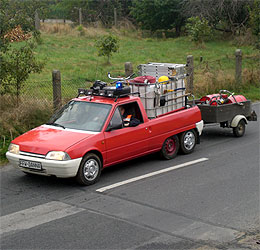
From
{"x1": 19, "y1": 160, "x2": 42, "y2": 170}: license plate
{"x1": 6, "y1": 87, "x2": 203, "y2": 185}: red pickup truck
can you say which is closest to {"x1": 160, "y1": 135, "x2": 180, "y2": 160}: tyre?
{"x1": 6, "y1": 87, "x2": 203, "y2": 185}: red pickup truck

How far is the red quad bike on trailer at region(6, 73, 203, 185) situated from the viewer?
9289 millimetres

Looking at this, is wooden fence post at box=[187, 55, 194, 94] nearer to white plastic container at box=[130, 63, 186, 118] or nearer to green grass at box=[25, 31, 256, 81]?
green grass at box=[25, 31, 256, 81]

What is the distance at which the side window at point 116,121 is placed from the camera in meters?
10.1

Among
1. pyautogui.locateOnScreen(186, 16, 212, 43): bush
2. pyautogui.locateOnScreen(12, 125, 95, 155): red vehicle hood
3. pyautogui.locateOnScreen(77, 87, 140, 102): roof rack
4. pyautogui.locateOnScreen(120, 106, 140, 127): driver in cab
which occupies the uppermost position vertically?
pyautogui.locateOnScreen(186, 16, 212, 43): bush

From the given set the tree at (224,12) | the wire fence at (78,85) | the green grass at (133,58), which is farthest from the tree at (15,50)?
the tree at (224,12)

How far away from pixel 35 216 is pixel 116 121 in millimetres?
2913

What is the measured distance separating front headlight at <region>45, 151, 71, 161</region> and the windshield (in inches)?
39.8

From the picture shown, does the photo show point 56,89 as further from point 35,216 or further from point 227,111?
point 35,216

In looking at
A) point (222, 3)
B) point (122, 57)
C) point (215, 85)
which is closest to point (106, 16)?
point (222, 3)

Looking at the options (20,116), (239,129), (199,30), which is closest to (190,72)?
(239,129)

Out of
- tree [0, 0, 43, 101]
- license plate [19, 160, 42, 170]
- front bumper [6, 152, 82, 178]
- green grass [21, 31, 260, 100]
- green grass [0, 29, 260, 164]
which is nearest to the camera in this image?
front bumper [6, 152, 82, 178]

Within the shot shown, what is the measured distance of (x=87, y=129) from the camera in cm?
1002

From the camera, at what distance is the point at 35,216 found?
318 inches

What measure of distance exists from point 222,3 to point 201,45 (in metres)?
3.73
